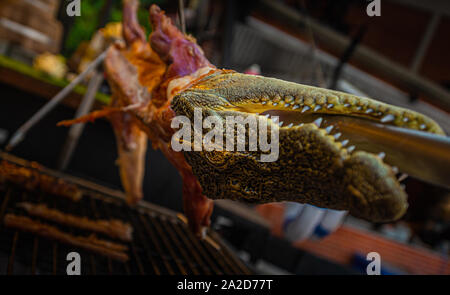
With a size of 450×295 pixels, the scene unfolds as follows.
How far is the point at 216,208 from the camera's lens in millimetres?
2992

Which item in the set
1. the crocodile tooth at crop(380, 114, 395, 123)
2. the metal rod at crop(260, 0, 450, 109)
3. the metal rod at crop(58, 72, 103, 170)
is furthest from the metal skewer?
the metal rod at crop(260, 0, 450, 109)

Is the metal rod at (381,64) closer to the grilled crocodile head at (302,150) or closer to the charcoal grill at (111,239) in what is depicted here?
the charcoal grill at (111,239)

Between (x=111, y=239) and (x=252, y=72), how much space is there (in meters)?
1.43

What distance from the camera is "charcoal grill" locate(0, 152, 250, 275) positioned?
1.27 metres

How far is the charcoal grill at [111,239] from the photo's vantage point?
4.17 feet

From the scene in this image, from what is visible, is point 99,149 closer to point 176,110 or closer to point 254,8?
point 254,8

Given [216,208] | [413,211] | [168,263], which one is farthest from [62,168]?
[413,211]

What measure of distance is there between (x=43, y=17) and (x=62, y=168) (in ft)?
6.62

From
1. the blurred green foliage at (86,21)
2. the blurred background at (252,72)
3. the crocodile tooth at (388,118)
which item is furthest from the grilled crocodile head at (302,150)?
the blurred green foliage at (86,21)

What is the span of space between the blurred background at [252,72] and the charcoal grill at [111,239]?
77 cm

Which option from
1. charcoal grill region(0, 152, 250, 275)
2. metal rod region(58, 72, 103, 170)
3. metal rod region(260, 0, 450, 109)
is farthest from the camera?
metal rod region(260, 0, 450, 109)

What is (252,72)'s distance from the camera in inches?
87.8

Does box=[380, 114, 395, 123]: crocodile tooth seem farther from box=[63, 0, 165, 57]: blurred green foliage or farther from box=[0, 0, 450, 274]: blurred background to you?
box=[63, 0, 165, 57]: blurred green foliage

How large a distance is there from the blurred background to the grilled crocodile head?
1.03m
